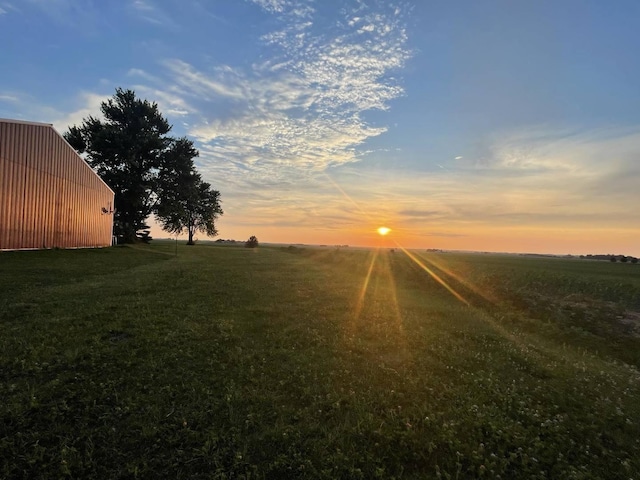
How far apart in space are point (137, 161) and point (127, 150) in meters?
2.86

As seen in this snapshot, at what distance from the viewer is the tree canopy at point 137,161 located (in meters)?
59.0

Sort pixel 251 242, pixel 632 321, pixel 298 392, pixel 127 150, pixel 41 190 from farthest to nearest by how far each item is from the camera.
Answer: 1. pixel 251 242
2. pixel 127 150
3. pixel 41 190
4. pixel 632 321
5. pixel 298 392

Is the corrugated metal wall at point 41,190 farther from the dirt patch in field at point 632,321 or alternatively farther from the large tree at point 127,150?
the dirt patch in field at point 632,321

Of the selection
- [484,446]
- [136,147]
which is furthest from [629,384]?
[136,147]

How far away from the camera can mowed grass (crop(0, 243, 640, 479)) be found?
543 centimetres

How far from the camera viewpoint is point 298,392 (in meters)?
7.52

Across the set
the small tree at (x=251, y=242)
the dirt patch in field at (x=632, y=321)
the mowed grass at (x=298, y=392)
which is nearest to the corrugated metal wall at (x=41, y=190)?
the mowed grass at (x=298, y=392)

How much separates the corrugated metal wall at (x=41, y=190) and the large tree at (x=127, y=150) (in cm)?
1875

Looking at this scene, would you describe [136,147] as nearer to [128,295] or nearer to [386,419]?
[128,295]

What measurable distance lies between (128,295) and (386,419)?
524 inches

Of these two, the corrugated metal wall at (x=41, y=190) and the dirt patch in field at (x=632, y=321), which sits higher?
the corrugated metal wall at (x=41, y=190)

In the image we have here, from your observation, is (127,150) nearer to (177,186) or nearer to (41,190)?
(177,186)

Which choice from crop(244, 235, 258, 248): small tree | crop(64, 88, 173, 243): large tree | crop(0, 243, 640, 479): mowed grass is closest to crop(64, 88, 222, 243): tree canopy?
crop(64, 88, 173, 243): large tree

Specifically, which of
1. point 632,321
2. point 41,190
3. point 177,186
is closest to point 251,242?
point 177,186
